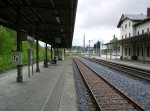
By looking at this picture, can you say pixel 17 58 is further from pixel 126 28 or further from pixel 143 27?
pixel 126 28

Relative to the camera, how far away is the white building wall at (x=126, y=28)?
5328 centimetres

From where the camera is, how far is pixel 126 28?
56.6 meters

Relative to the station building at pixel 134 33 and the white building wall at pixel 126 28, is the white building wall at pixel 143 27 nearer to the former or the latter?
the station building at pixel 134 33

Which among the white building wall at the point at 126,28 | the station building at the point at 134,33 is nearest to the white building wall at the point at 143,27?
the station building at the point at 134,33

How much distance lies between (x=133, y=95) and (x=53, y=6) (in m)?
5.31

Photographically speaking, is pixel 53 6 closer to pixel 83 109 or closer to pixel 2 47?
pixel 83 109

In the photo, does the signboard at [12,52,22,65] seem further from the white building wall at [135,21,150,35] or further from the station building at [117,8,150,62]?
the white building wall at [135,21,150,35]

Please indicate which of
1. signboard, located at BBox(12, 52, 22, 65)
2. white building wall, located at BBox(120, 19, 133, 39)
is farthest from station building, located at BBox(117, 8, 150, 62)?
signboard, located at BBox(12, 52, 22, 65)

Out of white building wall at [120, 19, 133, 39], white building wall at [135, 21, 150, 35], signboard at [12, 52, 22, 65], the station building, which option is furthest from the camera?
white building wall at [120, 19, 133, 39]

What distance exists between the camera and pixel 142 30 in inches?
1861

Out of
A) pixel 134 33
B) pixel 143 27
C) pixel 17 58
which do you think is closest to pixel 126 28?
pixel 134 33

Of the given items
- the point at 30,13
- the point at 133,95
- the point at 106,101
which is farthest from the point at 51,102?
the point at 30,13

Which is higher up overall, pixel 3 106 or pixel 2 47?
pixel 2 47

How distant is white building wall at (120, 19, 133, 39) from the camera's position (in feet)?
175
